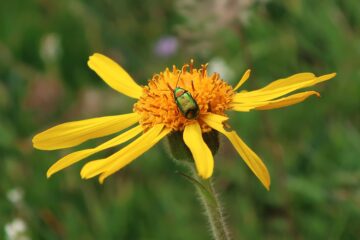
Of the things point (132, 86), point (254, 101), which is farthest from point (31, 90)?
point (254, 101)

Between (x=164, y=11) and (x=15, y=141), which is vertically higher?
(x=164, y=11)

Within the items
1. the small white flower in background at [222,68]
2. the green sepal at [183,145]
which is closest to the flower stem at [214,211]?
the green sepal at [183,145]

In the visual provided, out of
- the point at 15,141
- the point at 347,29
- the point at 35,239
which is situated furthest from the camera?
the point at 15,141

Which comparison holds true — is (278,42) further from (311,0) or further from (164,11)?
(164,11)

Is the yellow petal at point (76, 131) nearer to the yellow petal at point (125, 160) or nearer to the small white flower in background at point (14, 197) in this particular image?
the yellow petal at point (125, 160)

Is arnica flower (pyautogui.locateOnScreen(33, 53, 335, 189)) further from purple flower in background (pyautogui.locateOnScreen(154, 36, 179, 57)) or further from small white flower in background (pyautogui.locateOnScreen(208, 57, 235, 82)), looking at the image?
purple flower in background (pyautogui.locateOnScreen(154, 36, 179, 57))

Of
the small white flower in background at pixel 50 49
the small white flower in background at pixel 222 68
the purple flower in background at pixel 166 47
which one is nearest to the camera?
the small white flower in background at pixel 222 68

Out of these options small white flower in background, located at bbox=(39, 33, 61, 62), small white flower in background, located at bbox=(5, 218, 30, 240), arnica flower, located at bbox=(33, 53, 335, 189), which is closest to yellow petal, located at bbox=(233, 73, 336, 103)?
arnica flower, located at bbox=(33, 53, 335, 189)
